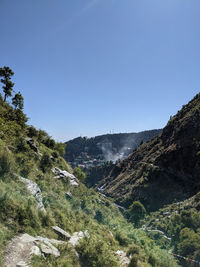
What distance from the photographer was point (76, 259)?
5629mm

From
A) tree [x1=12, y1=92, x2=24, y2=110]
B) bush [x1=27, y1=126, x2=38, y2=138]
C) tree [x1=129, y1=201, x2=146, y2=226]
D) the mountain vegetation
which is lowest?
tree [x1=129, y1=201, x2=146, y2=226]

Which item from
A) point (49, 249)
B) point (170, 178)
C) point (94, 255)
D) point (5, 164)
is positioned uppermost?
point (5, 164)

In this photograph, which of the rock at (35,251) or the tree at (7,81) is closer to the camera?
the rock at (35,251)

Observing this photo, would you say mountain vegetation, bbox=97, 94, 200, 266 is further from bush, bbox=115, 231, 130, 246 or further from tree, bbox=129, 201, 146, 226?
bush, bbox=115, 231, 130, 246

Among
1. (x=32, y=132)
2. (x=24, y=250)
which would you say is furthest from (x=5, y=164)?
(x=32, y=132)

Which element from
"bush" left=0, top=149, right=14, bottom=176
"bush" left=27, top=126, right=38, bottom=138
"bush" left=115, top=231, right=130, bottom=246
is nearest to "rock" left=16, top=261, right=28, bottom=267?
"bush" left=0, top=149, right=14, bottom=176

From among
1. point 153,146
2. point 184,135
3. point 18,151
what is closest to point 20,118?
point 18,151

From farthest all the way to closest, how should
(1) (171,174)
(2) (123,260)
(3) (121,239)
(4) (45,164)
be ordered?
(1) (171,174)
(4) (45,164)
(3) (121,239)
(2) (123,260)

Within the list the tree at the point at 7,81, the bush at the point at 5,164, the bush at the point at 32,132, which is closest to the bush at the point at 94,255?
the bush at the point at 5,164

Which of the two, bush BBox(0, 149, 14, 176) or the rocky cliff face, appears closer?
bush BBox(0, 149, 14, 176)

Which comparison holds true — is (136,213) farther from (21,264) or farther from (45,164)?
(21,264)

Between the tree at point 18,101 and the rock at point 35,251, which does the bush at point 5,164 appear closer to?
the rock at point 35,251

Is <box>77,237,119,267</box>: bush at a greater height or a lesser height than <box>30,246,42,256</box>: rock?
lesser

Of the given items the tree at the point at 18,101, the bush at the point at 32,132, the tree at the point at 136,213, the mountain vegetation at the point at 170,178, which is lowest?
the tree at the point at 136,213
